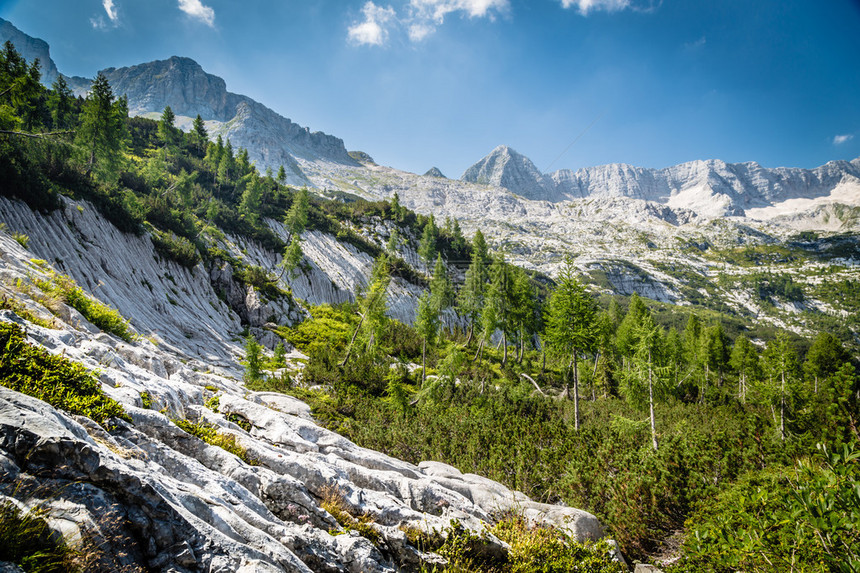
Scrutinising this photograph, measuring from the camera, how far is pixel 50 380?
458cm

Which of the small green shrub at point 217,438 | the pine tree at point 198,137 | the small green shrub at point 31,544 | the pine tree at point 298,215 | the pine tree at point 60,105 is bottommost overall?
the small green shrub at point 217,438

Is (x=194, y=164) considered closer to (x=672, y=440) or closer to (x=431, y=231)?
(x=431, y=231)

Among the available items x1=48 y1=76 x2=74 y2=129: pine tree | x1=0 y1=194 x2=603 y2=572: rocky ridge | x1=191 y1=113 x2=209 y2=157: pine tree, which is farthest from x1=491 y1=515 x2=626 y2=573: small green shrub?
x1=191 y1=113 x2=209 y2=157: pine tree

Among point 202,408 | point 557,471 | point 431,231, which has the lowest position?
point 557,471

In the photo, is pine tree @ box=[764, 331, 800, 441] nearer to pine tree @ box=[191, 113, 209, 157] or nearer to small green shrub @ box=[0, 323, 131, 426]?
small green shrub @ box=[0, 323, 131, 426]

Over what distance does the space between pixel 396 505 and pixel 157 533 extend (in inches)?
154

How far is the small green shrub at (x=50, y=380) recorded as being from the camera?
14.2 feet

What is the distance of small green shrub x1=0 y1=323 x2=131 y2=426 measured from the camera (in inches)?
170

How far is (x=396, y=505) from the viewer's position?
6.45 m

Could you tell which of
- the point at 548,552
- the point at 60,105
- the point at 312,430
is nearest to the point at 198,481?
the point at 312,430

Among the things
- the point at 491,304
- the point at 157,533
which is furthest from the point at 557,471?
the point at 491,304

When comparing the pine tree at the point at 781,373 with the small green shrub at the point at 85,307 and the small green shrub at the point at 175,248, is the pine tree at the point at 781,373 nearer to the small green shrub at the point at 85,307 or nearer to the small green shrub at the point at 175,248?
the small green shrub at the point at 85,307

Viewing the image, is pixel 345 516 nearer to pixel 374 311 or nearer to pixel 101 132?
pixel 374 311

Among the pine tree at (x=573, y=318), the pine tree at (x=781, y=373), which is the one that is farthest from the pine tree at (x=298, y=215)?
the pine tree at (x=781, y=373)
